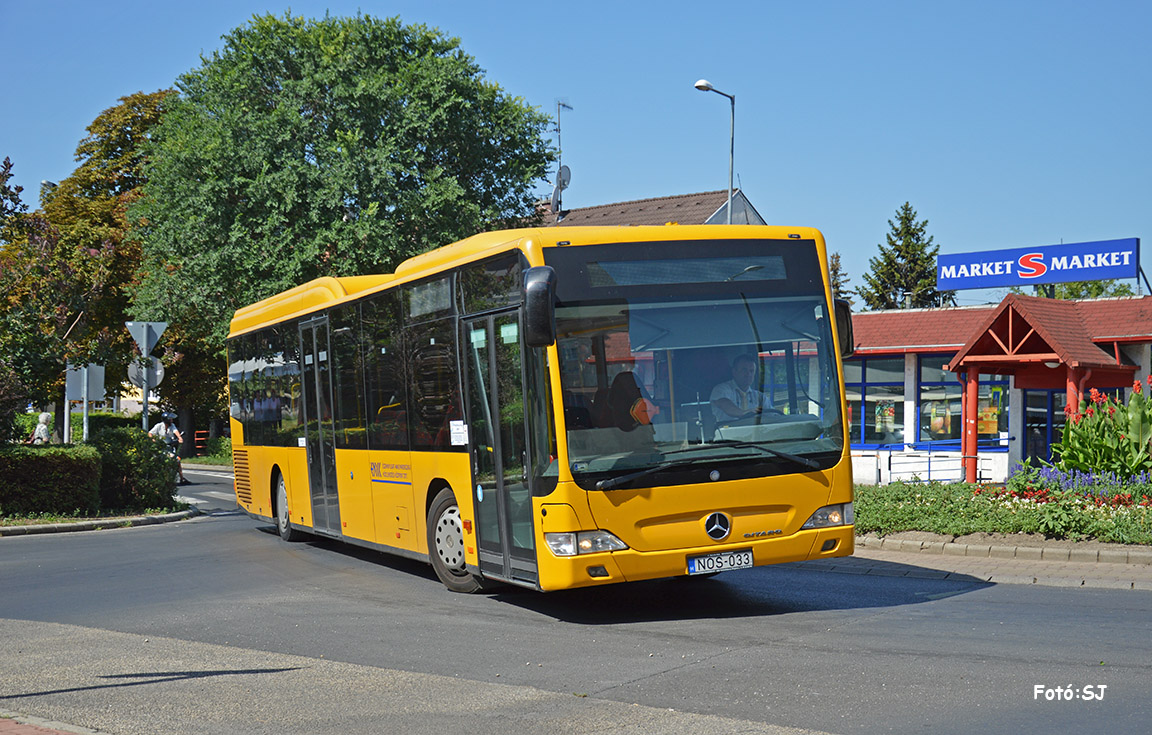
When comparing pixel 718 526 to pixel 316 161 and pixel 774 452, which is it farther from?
pixel 316 161

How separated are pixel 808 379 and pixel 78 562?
9.81 m

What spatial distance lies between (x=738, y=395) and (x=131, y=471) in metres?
16.0

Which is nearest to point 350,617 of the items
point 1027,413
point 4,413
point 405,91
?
point 4,413

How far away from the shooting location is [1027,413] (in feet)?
99.4

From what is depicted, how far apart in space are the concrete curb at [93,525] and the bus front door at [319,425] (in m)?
6.32

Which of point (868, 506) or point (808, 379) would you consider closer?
point (808, 379)

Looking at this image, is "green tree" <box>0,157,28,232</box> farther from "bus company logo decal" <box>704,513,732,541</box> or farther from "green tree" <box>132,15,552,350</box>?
"bus company logo decal" <box>704,513,732,541</box>

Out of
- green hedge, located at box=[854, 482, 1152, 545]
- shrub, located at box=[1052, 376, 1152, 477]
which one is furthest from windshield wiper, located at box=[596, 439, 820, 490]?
shrub, located at box=[1052, 376, 1152, 477]

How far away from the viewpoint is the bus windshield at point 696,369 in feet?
30.5

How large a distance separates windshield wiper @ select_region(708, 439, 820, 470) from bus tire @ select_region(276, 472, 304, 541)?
8981 millimetres

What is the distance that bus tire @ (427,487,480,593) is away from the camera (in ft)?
36.9

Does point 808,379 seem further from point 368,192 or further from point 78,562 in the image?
point 368,192

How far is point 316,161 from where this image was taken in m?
35.3

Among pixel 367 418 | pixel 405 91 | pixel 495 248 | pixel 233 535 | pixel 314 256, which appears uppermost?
pixel 405 91
